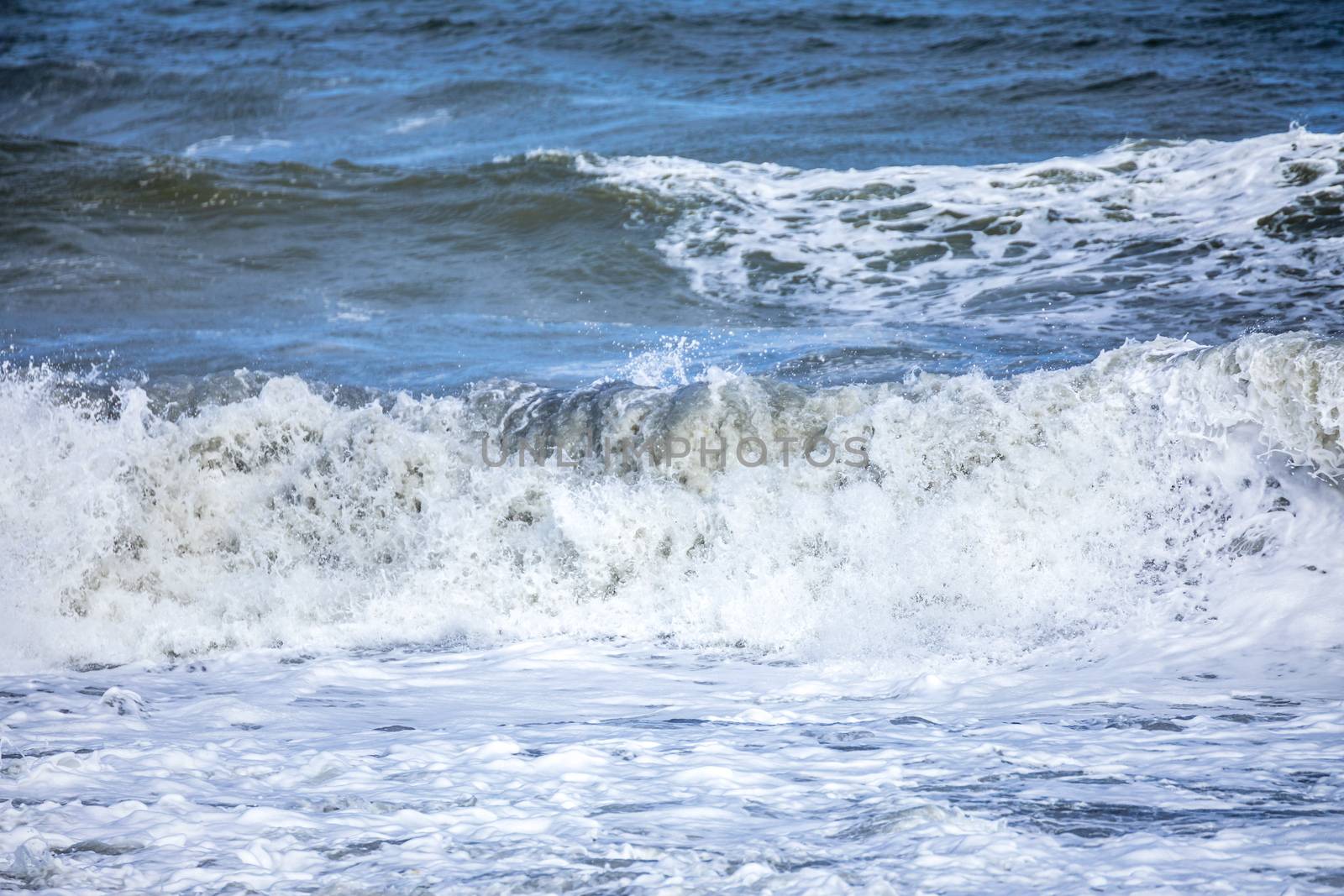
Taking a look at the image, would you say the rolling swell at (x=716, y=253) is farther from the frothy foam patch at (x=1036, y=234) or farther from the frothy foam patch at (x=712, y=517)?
the frothy foam patch at (x=712, y=517)

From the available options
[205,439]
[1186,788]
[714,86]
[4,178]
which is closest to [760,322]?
[205,439]

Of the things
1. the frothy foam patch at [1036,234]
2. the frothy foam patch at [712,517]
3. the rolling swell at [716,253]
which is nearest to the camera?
the frothy foam patch at [712,517]

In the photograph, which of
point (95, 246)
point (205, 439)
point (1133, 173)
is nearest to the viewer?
point (205, 439)

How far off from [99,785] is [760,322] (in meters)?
5.75

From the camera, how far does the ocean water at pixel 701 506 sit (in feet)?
9.84

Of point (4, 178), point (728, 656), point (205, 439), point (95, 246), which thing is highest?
point (4, 178)

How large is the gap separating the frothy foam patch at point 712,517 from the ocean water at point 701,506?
0.02 metres

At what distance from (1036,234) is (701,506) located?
487 cm

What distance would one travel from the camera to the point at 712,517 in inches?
223

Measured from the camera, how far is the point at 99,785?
321 centimetres

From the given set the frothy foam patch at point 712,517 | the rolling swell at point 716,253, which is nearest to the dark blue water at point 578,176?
the rolling swell at point 716,253

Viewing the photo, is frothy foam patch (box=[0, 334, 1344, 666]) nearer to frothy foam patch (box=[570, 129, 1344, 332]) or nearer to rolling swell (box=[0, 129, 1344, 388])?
rolling swell (box=[0, 129, 1344, 388])

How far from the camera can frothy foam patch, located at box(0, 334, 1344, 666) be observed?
490 centimetres

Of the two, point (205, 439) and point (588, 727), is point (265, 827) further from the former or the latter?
point (205, 439)
